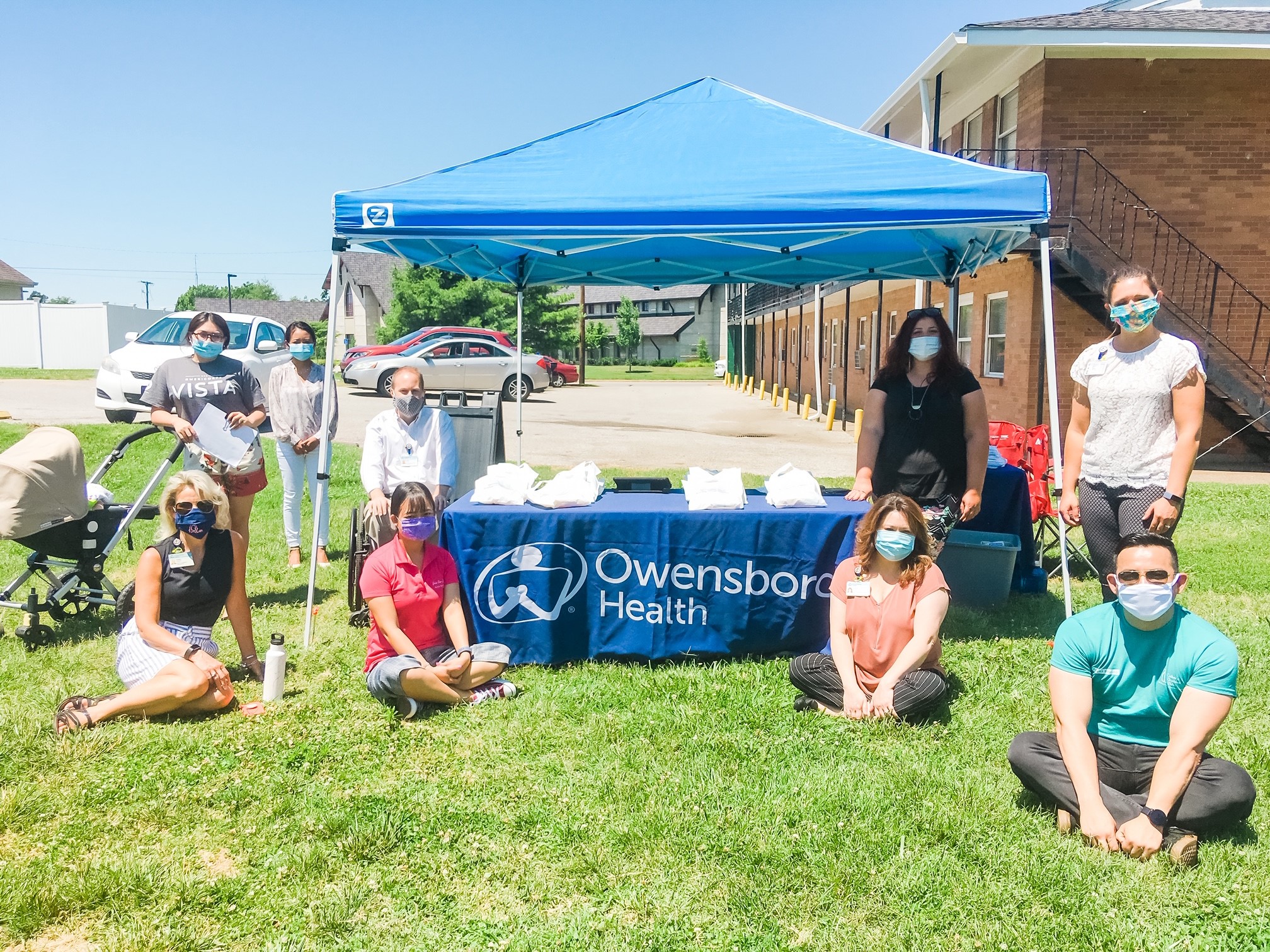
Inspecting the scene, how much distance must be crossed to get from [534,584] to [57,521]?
273cm

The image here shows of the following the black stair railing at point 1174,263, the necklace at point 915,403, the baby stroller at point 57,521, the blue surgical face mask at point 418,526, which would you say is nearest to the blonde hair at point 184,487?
the blue surgical face mask at point 418,526

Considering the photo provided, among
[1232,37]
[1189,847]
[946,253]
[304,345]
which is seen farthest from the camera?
[1232,37]

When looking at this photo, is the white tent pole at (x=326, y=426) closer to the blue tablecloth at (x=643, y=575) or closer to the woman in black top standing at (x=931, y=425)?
the blue tablecloth at (x=643, y=575)

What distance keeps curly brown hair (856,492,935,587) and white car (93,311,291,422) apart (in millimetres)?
10236

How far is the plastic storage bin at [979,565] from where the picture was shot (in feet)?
20.1

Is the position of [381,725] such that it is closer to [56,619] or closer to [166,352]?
[56,619]

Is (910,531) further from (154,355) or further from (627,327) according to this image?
(627,327)

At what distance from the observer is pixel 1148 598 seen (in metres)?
3.17

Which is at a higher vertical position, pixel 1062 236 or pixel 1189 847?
pixel 1062 236

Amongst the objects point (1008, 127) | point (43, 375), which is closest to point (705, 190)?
point (1008, 127)

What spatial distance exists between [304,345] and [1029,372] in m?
10.6

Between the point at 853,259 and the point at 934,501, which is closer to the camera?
the point at 934,501

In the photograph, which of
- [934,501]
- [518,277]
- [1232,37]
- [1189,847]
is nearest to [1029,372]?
[1232,37]

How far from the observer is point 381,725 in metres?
4.44
